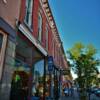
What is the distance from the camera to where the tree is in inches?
715

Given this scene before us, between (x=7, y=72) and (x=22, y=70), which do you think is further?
(x=22, y=70)

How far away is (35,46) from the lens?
28.6 ft

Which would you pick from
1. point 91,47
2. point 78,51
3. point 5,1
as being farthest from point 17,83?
point 91,47

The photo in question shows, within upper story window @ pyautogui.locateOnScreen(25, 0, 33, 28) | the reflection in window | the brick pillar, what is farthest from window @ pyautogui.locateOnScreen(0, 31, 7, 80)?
the reflection in window

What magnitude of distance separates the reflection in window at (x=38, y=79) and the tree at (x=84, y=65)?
8739mm

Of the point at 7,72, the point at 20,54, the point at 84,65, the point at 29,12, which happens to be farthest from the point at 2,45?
the point at 84,65

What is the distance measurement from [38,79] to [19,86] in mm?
2589

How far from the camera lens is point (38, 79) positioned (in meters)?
9.45

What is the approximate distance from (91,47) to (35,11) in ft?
44.8

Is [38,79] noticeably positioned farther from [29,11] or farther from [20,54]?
[29,11]

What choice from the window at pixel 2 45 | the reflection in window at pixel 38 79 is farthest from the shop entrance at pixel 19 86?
the window at pixel 2 45

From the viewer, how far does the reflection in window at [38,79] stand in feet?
28.7

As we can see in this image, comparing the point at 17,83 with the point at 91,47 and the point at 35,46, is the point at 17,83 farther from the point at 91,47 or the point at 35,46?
the point at 91,47

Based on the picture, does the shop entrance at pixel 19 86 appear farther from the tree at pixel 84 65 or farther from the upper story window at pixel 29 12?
the tree at pixel 84 65
